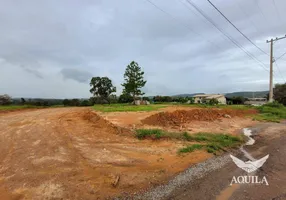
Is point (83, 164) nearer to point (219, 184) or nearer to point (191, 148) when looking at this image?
point (219, 184)

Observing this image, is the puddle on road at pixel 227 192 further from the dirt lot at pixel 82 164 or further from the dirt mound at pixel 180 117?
the dirt mound at pixel 180 117

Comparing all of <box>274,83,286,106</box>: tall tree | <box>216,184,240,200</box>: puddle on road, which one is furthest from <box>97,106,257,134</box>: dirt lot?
<box>274,83,286,106</box>: tall tree

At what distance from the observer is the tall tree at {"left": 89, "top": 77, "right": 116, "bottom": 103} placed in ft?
143

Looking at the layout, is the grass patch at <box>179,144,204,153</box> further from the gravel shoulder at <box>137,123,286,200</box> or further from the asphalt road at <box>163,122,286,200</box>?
the asphalt road at <box>163,122,286,200</box>

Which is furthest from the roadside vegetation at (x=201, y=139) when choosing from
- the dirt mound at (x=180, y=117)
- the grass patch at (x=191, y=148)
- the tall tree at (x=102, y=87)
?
the tall tree at (x=102, y=87)

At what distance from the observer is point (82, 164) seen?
5410mm

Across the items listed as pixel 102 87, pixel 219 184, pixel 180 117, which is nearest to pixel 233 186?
pixel 219 184

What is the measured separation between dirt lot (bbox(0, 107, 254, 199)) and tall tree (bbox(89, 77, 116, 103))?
1388 inches

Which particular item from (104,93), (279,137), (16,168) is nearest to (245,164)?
(279,137)

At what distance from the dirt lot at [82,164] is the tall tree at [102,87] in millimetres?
35263

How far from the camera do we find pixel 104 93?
44125 mm

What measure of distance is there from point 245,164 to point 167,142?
3043 mm

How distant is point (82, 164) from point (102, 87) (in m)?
39.4

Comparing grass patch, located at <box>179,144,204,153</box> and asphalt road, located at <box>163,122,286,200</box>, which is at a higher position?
grass patch, located at <box>179,144,204,153</box>
